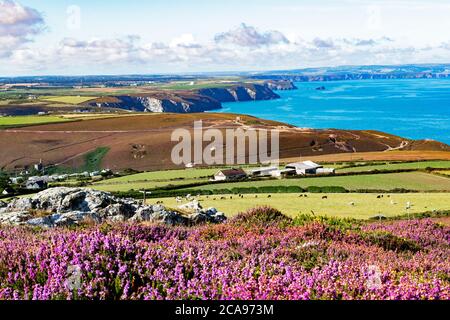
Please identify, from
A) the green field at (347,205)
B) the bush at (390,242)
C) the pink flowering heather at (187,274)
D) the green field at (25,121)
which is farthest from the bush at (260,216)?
the green field at (25,121)

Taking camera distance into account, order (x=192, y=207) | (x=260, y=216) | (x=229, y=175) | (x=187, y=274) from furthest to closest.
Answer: (x=229, y=175)
(x=192, y=207)
(x=260, y=216)
(x=187, y=274)

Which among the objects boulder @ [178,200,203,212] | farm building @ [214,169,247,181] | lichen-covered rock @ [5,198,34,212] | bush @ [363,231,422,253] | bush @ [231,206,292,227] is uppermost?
bush @ [363,231,422,253]

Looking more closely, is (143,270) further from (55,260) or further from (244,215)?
(244,215)

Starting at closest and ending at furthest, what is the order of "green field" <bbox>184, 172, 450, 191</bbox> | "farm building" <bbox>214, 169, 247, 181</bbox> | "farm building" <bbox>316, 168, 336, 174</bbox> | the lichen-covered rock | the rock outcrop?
1. the rock outcrop
2. the lichen-covered rock
3. "green field" <bbox>184, 172, 450, 191</bbox>
4. "farm building" <bbox>214, 169, 247, 181</bbox>
5. "farm building" <bbox>316, 168, 336, 174</bbox>

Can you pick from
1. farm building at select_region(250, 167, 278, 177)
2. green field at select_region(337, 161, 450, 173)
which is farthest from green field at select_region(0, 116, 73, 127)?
green field at select_region(337, 161, 450, 173)

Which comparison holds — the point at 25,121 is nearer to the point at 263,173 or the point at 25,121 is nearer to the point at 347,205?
the point at 263,173

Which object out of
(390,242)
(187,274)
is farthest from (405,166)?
(187,274)

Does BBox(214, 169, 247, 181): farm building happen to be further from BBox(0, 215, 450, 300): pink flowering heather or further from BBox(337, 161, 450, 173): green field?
BBox(0, 215, 450, 300): pink flowering heather

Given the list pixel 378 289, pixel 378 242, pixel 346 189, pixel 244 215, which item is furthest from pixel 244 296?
pixel 346 189
